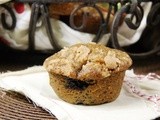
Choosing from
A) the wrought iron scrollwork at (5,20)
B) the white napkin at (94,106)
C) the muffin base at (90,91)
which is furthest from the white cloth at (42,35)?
the muffin base at (90,91)

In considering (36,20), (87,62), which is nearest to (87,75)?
(87,62)

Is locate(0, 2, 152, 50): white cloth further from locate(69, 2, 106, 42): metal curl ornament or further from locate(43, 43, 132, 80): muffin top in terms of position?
locate(43, 43, 132, 80): muffin top

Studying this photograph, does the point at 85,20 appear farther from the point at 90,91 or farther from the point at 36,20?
the point at 90,91

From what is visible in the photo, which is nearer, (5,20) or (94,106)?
(94,106)

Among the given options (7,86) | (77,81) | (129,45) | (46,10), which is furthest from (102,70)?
(129,45)

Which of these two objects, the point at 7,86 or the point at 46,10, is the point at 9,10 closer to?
the point at 46,10

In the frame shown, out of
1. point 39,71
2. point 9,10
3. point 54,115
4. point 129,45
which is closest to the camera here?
point 54,115
